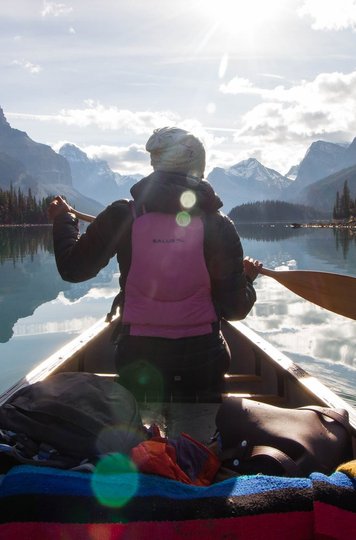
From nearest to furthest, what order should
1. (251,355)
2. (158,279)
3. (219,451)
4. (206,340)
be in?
(219,451) → (158,279) → (206,340) → (251,355)

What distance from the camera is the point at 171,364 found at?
12.1 ft

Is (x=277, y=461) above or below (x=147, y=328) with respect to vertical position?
below

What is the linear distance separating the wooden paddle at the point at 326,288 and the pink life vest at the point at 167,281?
1362 millimetres

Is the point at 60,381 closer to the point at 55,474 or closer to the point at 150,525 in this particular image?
the point at 55,474

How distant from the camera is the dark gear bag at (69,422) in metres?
2.22

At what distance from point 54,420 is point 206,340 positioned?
59.9 inches

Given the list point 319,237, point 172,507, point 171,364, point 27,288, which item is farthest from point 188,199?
point 319,237

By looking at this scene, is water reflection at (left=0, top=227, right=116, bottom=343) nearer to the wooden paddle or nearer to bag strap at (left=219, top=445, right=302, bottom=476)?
the wooden paddle

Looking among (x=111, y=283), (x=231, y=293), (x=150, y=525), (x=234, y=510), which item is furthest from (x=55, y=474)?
(x=111, y=283)

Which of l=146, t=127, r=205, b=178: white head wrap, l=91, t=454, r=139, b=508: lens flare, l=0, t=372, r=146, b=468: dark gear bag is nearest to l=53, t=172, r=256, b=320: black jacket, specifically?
l=146, t=127, r=205, b=178: white head wrap

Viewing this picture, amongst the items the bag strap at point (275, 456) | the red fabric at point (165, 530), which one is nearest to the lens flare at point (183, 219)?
the bag strap at point (275, 456)

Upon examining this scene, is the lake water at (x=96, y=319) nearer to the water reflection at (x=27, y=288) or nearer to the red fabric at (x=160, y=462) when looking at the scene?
the water reflection at (x=27, y=288)

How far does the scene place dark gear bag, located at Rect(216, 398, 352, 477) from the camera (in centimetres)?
227

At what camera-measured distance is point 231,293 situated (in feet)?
11.8
